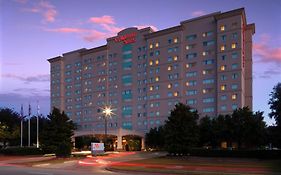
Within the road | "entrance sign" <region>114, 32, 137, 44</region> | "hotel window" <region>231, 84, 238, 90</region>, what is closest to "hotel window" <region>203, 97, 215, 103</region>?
"hotel window" <region>231, 84, 238, 90</region>

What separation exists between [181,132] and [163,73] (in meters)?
80.9

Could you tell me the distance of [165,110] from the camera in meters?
137

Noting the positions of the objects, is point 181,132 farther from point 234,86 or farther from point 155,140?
point 234,86

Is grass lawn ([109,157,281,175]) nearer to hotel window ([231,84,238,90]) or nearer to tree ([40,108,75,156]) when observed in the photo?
tree ([40,108,75,156])

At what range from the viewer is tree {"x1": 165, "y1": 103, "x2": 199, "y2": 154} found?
59438mm

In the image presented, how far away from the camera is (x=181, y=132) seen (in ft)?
196

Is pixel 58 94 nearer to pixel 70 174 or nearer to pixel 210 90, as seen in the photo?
pixel 210 90

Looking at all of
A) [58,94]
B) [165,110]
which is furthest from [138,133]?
[58,94]

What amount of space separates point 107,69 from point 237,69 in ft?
188

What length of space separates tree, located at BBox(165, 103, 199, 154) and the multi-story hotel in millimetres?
55304

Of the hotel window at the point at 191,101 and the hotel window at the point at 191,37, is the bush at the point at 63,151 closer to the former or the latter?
the hotel window at the point at 191,101

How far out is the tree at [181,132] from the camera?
5944 centimetres

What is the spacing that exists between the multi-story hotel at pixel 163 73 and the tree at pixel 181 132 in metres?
55.3

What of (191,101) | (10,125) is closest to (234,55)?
(191,101)
